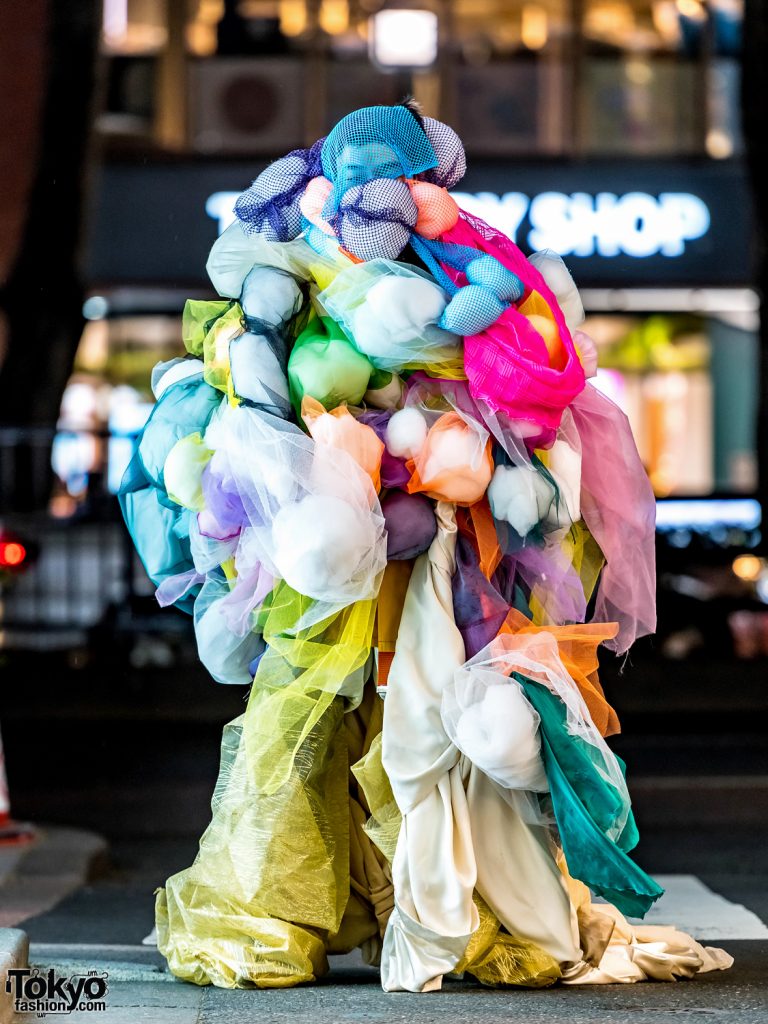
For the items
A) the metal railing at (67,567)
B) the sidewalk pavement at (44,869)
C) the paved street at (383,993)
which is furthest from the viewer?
the metal railing at (67,567)

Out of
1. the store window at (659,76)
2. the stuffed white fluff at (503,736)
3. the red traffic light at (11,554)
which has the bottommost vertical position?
the stuffed white fluff at (503,736)

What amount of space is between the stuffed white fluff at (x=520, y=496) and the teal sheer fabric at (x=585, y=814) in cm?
42

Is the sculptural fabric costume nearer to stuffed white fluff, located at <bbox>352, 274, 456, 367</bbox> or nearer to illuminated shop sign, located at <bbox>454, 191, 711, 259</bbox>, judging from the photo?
stuffed white fluff, located at <bbox>352, 274, 456, 367</bbox>

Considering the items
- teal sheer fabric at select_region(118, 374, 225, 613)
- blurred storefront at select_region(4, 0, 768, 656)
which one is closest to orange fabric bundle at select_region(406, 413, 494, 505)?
teal sheer fabric at select_region(118, 374, 225, 613)

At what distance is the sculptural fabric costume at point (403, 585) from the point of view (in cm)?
425

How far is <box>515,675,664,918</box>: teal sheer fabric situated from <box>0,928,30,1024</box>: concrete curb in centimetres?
147

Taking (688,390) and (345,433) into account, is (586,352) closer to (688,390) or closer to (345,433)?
(345,433)

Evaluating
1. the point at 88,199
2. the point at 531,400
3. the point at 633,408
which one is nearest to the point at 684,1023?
the point at 531,400

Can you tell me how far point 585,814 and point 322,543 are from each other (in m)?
0.97

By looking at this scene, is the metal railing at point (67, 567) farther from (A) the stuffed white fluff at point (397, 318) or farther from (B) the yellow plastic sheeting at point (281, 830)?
(A) the stuffed white fluff at point (397, 318)

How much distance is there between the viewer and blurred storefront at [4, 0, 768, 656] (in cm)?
1474

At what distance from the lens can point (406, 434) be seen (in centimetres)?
433

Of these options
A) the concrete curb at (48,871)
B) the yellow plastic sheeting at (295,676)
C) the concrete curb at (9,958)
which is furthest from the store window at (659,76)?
the concrete curb at (9,958)

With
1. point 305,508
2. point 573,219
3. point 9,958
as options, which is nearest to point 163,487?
point 305,508
